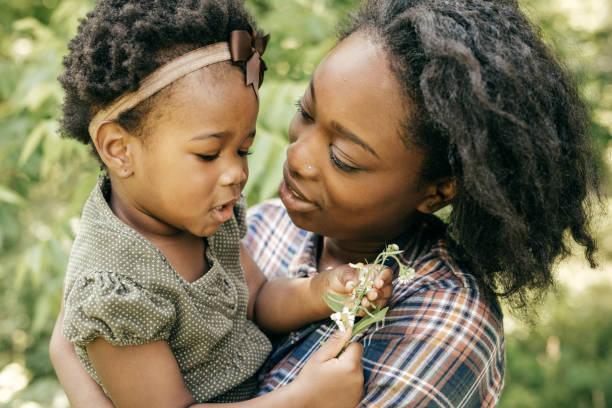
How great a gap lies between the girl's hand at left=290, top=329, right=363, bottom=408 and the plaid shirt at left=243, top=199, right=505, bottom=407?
0.07m

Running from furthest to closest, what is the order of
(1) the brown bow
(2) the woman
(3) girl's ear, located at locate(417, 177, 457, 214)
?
(3) girl's ear, located at locate(417, 177, 457, 214)
(1) the brown bow
(2) the woman

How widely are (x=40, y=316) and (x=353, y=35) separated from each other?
92.2 inches

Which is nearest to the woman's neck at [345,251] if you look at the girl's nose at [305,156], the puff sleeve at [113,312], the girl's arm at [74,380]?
the girl's nose at [305,156]

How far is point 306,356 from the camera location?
191 cm

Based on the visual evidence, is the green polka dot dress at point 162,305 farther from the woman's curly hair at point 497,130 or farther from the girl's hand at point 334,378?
the woman's curly hair at point 497,130

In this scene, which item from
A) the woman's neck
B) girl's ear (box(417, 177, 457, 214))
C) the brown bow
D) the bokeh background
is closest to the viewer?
the brown bow

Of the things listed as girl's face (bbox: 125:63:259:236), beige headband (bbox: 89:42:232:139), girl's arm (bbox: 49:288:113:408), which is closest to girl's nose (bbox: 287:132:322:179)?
girl's face (bbox: 125:63:259:236)

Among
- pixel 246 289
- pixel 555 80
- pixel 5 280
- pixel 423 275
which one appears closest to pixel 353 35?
pixel 555 80

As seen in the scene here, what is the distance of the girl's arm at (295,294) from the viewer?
5.91 ft

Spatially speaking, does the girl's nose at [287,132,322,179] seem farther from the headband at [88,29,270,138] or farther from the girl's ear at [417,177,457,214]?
the girl's ear at [417,177,457,214]

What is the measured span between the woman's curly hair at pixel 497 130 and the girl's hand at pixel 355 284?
30 centimetres

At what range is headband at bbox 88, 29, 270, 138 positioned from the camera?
65.1 inches

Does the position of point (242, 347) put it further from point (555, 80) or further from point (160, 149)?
point (555, 80)

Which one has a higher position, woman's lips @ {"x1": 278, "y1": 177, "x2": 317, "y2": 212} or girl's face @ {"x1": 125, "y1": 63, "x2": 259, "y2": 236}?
girl's face @ {"x1": 125, "y1": 63, "x2": 259, "y2": 236}
